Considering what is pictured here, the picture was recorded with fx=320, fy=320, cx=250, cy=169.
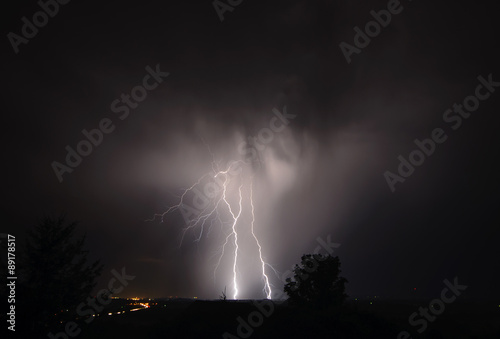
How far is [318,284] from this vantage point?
2339cm

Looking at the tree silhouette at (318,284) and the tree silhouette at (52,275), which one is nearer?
the tree silhouette at (52,275)

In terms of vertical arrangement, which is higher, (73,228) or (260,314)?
(73,228)

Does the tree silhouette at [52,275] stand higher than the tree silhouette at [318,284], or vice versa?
the tree silhouette at [52,275]

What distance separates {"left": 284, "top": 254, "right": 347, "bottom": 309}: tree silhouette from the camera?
2272 centimetres

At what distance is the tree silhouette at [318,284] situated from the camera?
22.7 metres

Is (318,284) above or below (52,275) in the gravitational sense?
below

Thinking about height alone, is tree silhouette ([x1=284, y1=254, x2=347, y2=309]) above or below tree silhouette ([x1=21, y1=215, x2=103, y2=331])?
below

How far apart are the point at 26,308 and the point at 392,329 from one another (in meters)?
15.3

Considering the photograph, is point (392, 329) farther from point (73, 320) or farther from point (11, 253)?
point (11, 253)

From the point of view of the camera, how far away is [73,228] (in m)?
13.8

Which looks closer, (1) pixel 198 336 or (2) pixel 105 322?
(1) pixel 198 336

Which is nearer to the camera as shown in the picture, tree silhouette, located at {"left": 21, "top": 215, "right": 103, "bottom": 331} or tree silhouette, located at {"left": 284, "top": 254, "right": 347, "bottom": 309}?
tree silhouette, located at {"left": 21, "top": 215, "right": 103, "bottom": 331}

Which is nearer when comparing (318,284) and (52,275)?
(52,275)

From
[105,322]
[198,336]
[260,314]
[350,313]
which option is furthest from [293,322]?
[105,322]
